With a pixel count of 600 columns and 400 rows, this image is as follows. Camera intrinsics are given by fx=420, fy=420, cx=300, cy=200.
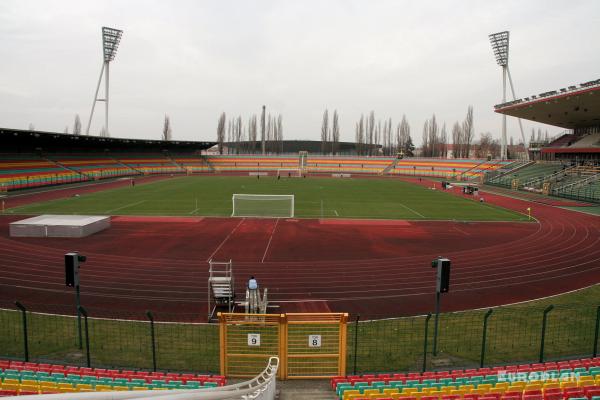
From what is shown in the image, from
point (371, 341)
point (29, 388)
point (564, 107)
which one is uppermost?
point (564, 107)

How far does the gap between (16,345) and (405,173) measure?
9137 cm

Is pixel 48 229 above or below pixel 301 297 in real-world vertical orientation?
above

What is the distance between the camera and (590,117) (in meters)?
59.5

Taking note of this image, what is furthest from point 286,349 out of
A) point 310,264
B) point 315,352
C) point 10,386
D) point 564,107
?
point 564,107

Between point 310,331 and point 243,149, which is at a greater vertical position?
point 243,149

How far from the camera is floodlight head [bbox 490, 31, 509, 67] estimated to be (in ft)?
246

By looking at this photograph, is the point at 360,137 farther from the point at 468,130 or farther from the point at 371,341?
the point at 371,341

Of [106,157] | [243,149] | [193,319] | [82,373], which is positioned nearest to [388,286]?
[193,319]

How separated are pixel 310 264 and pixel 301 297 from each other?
466 centimetres

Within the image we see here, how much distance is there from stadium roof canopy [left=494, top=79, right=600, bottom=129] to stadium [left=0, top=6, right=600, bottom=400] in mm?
933

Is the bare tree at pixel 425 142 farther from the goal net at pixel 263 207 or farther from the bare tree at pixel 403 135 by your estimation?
the goal net at pixel 263 207

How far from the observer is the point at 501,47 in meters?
75.8

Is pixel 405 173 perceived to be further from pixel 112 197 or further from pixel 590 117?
pixel 112 197

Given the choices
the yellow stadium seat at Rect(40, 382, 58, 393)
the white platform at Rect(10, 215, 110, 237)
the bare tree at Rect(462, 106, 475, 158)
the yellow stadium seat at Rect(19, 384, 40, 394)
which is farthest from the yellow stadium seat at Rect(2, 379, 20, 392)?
the bare tree at Rect(462, 106, 475, 158)
